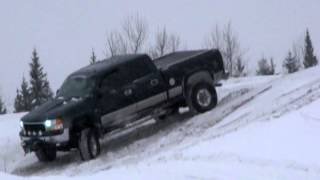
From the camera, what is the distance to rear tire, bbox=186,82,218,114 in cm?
1969

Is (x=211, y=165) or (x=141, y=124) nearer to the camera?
(x=211, y=165)

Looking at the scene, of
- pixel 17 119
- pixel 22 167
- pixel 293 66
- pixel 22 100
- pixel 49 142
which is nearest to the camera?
pixel 49 142

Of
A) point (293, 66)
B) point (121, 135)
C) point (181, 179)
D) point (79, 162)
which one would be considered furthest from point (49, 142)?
point (293, 66)

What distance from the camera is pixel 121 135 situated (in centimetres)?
1994

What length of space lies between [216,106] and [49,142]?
5375mm

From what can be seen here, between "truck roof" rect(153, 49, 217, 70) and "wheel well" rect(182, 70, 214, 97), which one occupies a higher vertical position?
"truck roof" rect(153, 49, 217, 70)

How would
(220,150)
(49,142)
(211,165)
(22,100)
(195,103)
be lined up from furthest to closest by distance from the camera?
(22,100)
(195,103)
(49,142)
(220,150)
(211,165)

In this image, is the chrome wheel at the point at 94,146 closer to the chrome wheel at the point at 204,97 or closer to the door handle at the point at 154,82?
the door handle at the point at 154,82

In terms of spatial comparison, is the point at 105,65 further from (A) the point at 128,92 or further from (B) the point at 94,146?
(B) the point at 94,146

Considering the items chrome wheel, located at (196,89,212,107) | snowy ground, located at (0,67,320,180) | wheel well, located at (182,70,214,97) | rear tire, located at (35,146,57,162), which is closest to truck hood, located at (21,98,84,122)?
rear tire, located at (35,146,57,162)

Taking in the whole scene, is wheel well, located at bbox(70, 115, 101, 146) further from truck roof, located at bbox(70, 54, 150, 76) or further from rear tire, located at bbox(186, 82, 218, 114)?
rear tire, located at bbox(186, 82, 218, 114)

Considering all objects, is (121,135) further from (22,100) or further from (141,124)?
(22,100)

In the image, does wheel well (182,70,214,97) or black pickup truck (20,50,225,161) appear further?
wheel well (182,70,214,97)

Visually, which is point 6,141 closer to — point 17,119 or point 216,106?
point 17,119
